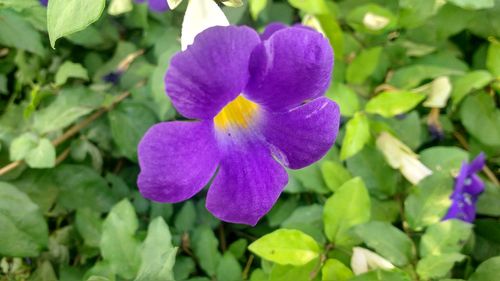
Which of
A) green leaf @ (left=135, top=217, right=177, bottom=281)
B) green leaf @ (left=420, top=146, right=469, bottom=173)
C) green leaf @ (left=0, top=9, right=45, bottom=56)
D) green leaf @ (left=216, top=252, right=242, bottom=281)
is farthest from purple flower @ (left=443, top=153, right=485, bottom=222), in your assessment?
green leaf @ (left=0, top=9, right=45, bottom=56)

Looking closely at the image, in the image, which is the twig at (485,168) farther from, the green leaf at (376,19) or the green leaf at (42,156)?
the green leaf at (42,156)

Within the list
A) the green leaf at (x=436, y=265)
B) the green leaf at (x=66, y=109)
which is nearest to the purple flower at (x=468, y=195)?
the green leaf at (x=436, y=265)

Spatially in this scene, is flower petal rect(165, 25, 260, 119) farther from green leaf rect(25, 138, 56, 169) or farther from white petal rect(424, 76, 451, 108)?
white petal rect(424, 76, 451, 108)

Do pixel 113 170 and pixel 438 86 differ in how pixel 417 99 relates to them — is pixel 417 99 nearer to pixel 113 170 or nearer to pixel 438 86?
pixel 438 86

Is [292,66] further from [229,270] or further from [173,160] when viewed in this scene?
[229,270]

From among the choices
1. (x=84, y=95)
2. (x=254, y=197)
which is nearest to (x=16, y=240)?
(x=84, y=95)

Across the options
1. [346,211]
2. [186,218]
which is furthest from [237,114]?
[186,218]
